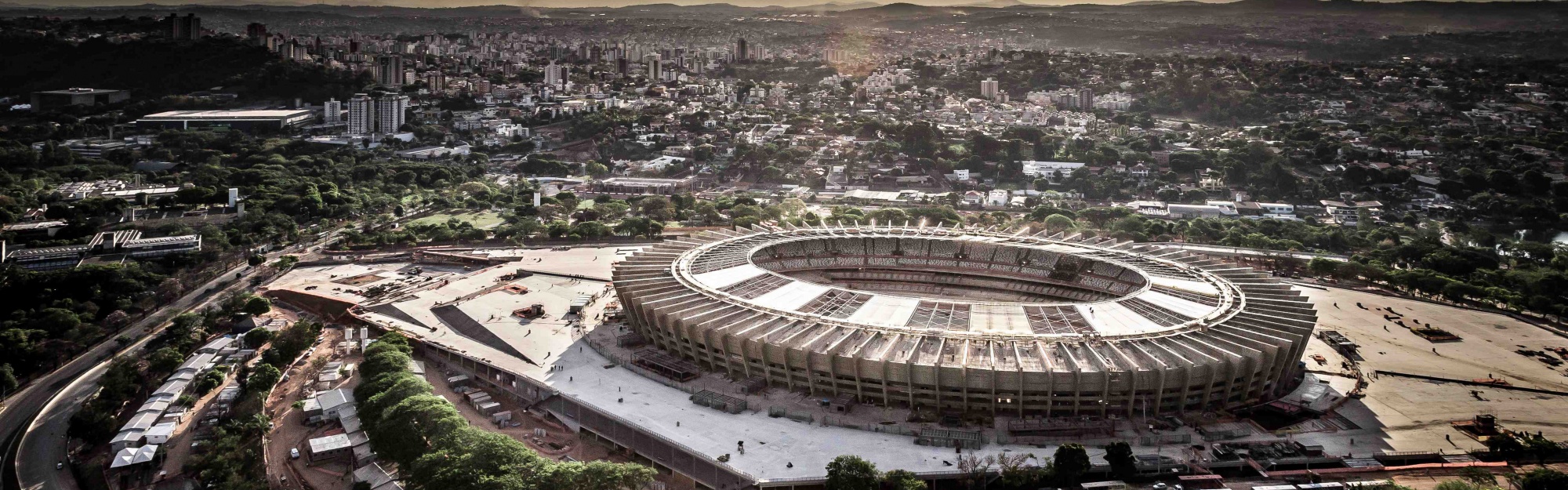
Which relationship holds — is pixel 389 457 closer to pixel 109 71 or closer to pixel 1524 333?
pixel 1524 333

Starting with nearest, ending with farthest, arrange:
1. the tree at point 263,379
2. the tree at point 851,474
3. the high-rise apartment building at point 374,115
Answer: the tree at point 851,474
the tree at point 263,379
the high-rise apartment building at point 374,115

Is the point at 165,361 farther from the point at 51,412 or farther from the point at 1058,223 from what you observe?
the point at 1058,223

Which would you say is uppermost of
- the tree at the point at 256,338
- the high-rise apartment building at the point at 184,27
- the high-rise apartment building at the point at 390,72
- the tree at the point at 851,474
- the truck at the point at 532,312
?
the high-rise apartment building at the point at 184,27

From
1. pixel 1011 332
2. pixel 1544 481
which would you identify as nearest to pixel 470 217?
pixel 1011 332

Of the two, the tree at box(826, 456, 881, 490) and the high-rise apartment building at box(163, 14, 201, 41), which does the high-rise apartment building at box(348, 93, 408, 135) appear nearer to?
the high-rise apartment building at box(163, 14, 201, 41)

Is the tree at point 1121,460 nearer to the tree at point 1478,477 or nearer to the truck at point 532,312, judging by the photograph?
the tree at point 1478,477

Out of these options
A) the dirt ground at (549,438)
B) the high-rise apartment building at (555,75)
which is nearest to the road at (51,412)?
the dirt ground at (549,438)
